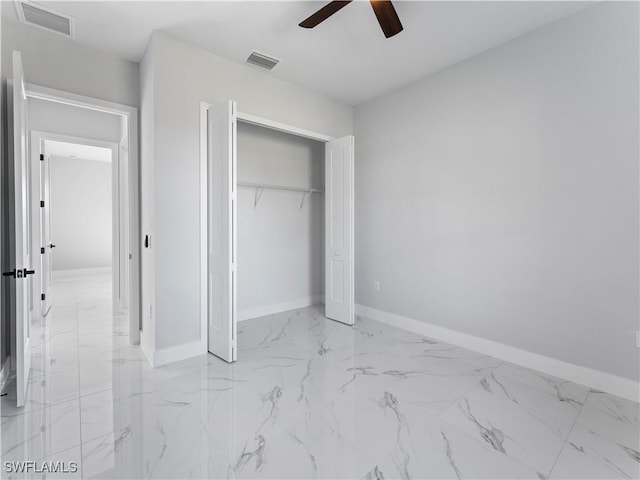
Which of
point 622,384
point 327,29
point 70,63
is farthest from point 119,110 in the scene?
point 622,384

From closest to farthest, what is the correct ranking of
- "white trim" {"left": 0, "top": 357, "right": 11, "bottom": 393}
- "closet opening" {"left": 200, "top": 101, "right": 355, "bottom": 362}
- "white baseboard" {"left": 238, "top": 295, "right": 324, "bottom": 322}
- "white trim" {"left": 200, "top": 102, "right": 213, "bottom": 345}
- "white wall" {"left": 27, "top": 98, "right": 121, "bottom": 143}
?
"white trim" {"left": 0, "top": 357, "right": 11, "bottom": 393} < "closet opening" {"left": 200, "top": 101, "right": 355, "bottom": 362} < "white trim" {"left": 200, "top": 102, "right": 213, "bottom": 345} < "white wall" {"left": 27, "top": 98, "right": 121, "bottom": 143} < "white baseboard" {"left": 238, "top": 295, "right": 324, "bottom": 322}

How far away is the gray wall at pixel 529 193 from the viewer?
2.36 m

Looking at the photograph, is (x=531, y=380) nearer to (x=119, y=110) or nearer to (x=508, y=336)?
(x=508, y=336)

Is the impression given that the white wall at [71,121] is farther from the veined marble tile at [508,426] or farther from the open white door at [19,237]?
the veined marble tile at [508,426]

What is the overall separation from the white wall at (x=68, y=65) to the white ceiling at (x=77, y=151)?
4106 millimetres

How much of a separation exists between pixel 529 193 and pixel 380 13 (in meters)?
1.95

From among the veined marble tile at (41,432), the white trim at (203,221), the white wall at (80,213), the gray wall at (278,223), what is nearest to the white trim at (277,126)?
the white trim at (203,221)

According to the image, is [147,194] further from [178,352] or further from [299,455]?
[299,455]

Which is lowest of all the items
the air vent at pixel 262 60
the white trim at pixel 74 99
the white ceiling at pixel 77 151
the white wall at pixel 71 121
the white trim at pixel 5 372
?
the white trim at pixel 5 372

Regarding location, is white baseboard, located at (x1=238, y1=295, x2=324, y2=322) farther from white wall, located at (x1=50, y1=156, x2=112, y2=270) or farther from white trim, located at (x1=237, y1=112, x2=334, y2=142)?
white wall, located at (x1=50, y1=156, x2=112, y2=270)

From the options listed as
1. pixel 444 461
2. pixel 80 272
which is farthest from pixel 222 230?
pixel 80 272

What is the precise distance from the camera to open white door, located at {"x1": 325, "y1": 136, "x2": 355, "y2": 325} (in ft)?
13.1

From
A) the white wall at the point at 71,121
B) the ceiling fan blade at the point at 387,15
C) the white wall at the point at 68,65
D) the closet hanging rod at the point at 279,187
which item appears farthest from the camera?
the closet hanging rod at the point at 279,187

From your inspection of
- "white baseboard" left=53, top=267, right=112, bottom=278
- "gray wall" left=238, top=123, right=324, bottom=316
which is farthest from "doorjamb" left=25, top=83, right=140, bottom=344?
"white baseboard" left=53, top=267, right=112, bottom=278
